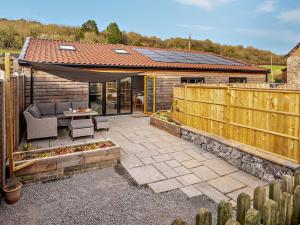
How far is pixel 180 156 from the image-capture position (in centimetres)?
607

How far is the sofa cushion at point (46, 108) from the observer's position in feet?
29.6

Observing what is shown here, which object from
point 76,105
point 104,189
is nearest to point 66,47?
point 76,105

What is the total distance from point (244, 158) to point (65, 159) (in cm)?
389

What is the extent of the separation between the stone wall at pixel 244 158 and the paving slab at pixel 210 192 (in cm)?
119

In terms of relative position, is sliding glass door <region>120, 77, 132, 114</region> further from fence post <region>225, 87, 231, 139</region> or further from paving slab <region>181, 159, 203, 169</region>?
paving slab <region>181, 159, 203, 169</region>

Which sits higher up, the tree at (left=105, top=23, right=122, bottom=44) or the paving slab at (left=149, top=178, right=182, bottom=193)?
the tree at (left=105, top=23, right=122, bottom=44)

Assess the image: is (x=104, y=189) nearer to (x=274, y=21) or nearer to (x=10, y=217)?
(x=10, y=217)

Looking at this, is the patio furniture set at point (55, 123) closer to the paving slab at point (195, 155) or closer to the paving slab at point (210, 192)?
the paving slab at point (195, 155)

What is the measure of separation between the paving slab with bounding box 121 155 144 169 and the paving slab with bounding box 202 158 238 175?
1.61 meters

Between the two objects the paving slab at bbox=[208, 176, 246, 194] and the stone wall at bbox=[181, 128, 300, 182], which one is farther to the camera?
the stone wall at bbox=[181, 128, 300, 182]

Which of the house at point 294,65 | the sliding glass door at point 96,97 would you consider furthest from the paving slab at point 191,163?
the house at point 294,65

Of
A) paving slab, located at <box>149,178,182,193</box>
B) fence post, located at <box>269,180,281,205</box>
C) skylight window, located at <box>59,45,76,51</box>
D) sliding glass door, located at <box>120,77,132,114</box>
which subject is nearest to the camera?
fence post, located at <box>269,180,281,205</box>

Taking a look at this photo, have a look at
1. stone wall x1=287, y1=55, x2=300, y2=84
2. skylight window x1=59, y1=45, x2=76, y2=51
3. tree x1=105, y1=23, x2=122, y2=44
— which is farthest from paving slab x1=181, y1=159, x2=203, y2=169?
tree x1=105, y1=23, x2=122, y2=44

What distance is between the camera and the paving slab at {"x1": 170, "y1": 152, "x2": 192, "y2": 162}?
19.2 feet
